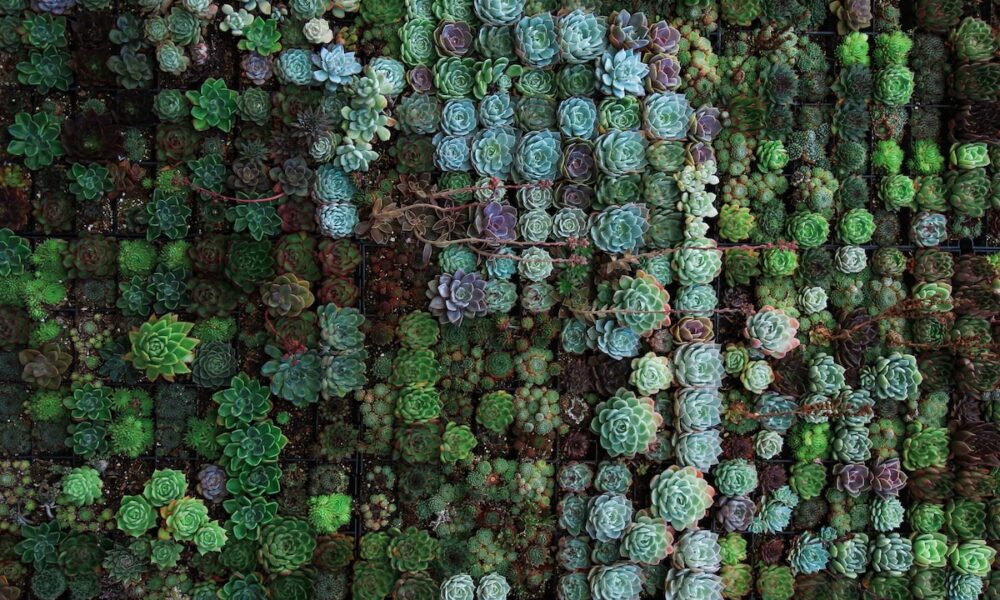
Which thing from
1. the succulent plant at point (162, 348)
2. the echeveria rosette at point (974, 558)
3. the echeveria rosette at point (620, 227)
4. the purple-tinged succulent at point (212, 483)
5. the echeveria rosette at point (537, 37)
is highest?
the echeveria rosette at point (537, 37)

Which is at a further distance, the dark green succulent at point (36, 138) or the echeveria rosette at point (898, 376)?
the echeveria rosette at point (898, 376)

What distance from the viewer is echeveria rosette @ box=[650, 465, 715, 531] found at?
9.50ft

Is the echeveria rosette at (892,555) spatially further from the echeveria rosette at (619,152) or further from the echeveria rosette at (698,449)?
the echeveria rosette at (619,152)

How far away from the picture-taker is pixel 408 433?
2.88 m

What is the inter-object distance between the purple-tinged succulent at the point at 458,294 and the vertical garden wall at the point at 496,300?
0.03 meters

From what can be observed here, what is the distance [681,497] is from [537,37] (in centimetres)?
206

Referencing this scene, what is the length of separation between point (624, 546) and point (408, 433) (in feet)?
3.44

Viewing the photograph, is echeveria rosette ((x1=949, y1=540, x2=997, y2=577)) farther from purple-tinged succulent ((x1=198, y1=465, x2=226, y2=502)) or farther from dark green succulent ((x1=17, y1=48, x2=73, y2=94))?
dark green succulent ((x1=17, y1=48, x2=73, y2=94))

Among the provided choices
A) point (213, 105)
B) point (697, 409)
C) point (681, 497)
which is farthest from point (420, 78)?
point (681, 497)

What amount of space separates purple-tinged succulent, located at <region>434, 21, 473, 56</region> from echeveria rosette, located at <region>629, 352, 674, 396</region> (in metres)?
1.54

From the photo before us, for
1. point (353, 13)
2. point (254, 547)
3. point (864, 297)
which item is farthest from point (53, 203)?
point (864, 297)

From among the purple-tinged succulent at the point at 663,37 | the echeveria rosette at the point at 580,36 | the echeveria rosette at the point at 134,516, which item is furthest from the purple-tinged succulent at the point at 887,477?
the echeveria rosette at the point at 134,516

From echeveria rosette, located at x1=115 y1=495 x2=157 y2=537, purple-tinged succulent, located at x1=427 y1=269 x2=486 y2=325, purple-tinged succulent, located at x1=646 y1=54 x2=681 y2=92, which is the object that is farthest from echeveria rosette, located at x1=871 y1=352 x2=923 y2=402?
echeveria rosette, located at x1=115 y1=495 x2=157 y2=537

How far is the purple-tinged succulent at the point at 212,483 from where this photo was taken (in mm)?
2889
